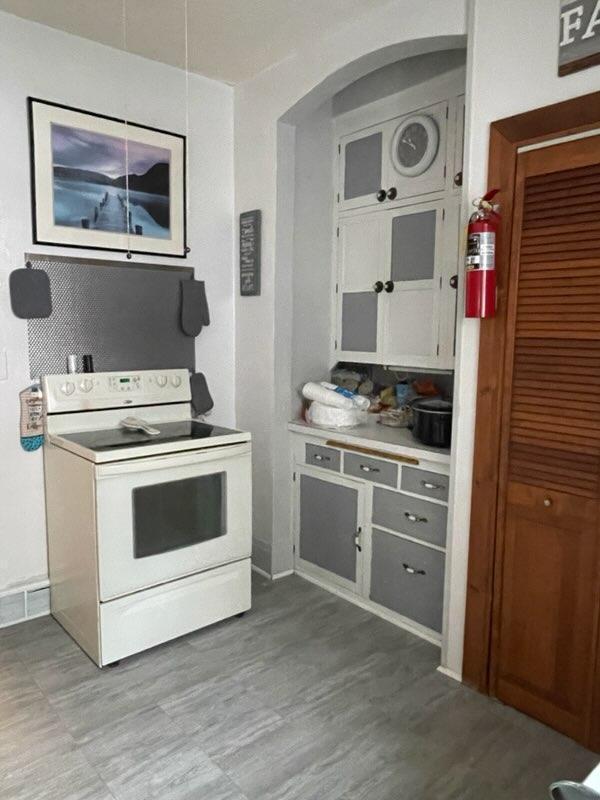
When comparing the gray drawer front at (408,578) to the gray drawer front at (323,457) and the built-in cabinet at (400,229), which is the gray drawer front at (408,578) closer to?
the gray drawer front at (323,457)

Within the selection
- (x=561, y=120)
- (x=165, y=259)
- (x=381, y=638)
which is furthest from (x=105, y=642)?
(x=561, y=120)

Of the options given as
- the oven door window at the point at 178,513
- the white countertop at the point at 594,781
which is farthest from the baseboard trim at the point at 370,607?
the white countertop at the point at 594,781

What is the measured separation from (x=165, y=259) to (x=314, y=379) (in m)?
1.00

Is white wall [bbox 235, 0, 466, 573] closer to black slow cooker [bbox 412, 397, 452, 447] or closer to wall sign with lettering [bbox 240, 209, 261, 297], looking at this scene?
wall sign with lettering [bbox 240, 209, 261, 297]

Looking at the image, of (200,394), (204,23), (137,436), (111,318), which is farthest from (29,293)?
(204,23)

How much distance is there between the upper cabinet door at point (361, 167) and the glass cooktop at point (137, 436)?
1412 mm

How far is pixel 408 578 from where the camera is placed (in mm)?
2533

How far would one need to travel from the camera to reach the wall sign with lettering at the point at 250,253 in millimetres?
2996

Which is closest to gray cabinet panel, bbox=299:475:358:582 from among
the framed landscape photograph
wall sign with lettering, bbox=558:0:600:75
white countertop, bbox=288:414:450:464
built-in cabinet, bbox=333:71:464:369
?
white countertop, bbox=288:414:450:464

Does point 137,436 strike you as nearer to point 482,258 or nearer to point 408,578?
point 408,578

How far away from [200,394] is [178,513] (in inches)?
32.3

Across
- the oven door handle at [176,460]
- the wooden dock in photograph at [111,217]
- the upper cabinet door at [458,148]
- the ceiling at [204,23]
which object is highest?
the ceiling at [204,23]

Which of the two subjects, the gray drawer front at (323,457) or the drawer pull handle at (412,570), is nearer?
the drawer pull handle at (412,570)

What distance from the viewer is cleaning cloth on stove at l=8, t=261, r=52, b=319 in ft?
8.00
